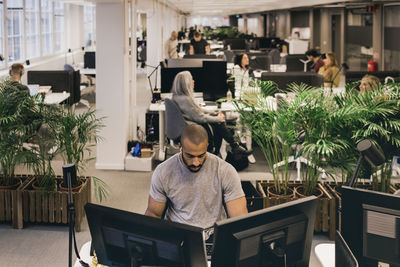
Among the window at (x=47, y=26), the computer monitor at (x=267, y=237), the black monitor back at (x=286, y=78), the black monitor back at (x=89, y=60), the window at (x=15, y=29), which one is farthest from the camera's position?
the window at (x=47, y=26)

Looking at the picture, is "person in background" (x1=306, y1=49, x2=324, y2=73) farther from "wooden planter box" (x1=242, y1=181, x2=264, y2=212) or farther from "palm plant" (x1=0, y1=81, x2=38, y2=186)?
"palm plant" (x1=0, y1=81, x2=38, y2=186)

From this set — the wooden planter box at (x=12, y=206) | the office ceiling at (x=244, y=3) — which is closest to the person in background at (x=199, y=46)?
the office ceiling at (x=244, y=3)

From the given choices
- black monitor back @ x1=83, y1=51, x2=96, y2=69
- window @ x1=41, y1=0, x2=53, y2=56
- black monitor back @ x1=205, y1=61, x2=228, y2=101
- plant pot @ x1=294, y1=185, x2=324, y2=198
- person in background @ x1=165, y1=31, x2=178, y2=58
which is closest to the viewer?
plant pot @ x1=294, y1=185, x2=324, y2=198

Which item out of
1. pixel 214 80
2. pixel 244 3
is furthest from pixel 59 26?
pixel 214 80

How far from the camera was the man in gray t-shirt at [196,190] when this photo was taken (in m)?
3.21

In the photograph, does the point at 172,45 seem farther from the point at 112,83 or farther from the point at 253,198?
the point at 253,198

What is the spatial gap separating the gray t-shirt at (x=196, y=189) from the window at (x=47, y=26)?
11950 mm

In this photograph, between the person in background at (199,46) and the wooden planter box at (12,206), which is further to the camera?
the person in background at (199,46)

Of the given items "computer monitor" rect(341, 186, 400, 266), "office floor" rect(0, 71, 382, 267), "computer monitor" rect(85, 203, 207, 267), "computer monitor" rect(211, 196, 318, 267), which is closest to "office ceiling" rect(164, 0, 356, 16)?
"office floor" rect(0, 71, 382, 267)

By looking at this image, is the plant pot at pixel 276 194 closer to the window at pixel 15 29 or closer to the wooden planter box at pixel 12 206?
the wooden planter box at pixel 12 206

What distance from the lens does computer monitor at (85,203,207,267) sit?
216cm

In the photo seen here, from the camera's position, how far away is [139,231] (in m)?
2.23

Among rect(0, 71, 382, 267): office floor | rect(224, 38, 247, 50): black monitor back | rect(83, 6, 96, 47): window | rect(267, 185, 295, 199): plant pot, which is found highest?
rect(83, 6, 96, 47): window

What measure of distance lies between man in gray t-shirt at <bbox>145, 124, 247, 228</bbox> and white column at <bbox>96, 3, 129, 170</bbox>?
3.43 meters
